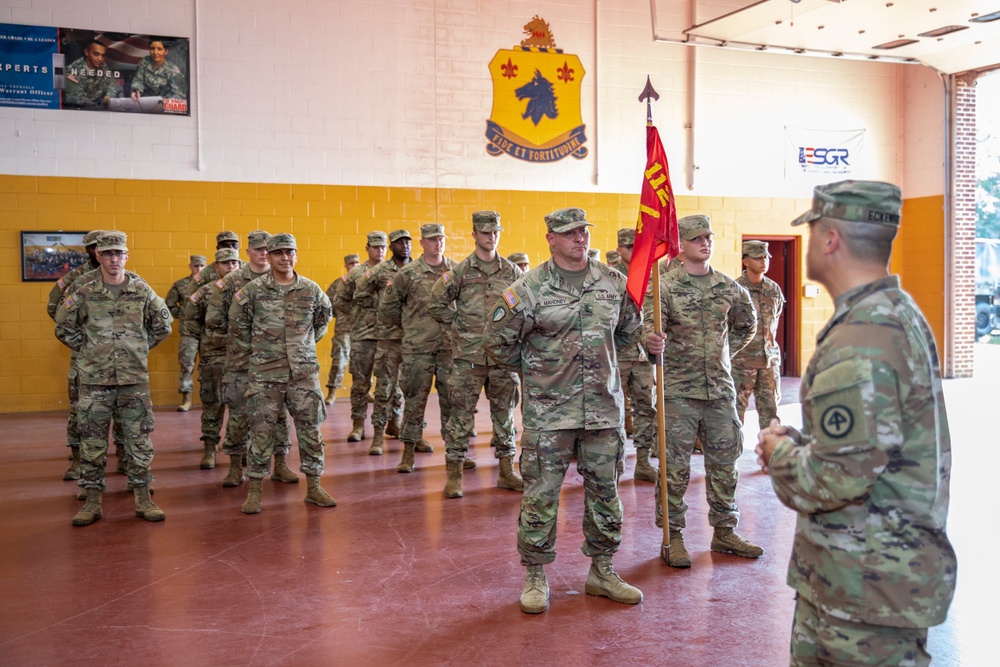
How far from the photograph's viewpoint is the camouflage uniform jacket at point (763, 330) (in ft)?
23.3

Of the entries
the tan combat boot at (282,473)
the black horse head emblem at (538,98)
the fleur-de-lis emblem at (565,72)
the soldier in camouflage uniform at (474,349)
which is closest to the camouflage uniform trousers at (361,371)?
the tan combat boot at (282,473)

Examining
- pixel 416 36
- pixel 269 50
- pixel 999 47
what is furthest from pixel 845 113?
pixel 269 50

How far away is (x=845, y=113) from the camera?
1417cm

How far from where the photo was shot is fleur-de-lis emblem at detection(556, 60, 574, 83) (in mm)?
12508

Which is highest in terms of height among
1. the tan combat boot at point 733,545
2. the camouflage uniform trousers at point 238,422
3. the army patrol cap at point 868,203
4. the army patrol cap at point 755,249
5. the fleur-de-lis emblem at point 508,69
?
the fleur-de-lis emblem at point 508,69

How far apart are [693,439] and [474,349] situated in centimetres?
212

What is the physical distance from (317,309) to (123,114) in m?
6.24

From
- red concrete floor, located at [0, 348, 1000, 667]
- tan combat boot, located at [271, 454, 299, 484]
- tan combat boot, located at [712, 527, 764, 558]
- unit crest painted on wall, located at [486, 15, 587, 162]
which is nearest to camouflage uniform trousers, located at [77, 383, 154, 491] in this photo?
red concrete floor, located at [0, 348, 1000, 667]

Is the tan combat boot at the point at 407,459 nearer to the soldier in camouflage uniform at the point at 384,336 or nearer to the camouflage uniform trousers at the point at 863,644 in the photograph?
the soldier in camouflage uniform at the point at 384,336

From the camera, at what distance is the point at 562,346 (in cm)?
409

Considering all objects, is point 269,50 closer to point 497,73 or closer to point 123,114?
point 123,114

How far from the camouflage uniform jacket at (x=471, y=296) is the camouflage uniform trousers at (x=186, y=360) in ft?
18.2

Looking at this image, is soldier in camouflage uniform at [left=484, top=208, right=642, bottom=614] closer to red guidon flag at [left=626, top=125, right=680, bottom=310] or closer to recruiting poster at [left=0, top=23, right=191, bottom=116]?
red guidon flag at [left=626, top=125, right=680, bottom=310]

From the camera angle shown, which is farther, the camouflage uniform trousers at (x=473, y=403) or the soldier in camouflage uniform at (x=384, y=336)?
the soldier in camouflage uniform at (x=384, y=336)
